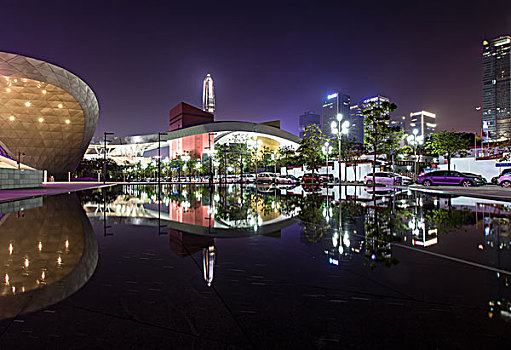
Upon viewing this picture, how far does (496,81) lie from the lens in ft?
548

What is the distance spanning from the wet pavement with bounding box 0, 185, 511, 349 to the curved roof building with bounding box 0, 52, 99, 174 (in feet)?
156

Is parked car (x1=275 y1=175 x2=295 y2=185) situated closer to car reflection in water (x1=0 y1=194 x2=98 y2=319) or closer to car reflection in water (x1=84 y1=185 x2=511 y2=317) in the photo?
car reflection in water (x1=84 y1=185 x2=511 y2=317)

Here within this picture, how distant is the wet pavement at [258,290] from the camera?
88.0 inches

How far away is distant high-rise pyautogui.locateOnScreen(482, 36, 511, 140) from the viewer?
528ft

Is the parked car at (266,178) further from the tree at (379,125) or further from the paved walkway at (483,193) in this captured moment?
the paved walkway at (483,193)

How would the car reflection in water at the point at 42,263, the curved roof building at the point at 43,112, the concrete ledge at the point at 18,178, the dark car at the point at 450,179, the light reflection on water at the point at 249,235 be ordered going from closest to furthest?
the car reflection in water at the point at 42,263 < the light reflection on water at the point at 249,235 < the concrete ledge at the point at 18,178 < the dark car at the point at 450,179 < the curved roof building at the point at 43,112

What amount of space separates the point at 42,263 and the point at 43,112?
185 ft

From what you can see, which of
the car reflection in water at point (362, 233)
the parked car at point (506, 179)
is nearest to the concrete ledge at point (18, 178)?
the car reflection in water at point (362, 233)

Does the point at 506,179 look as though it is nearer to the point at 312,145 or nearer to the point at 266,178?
the point at 312,145

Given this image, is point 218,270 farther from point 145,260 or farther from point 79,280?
point 79,280

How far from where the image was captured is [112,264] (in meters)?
4.27

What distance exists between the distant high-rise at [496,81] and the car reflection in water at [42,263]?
7747 inches

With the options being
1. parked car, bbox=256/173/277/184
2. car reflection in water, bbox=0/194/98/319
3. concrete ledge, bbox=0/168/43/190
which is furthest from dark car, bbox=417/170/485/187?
concrete ledge, bbox=0/168/43/190

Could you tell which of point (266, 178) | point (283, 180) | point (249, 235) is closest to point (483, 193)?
point (249, 235)
